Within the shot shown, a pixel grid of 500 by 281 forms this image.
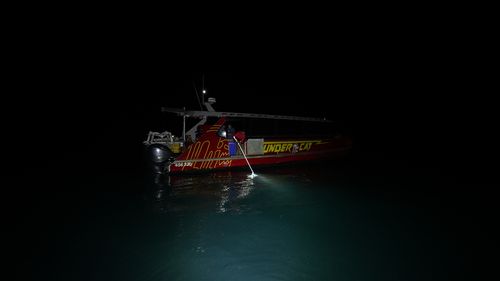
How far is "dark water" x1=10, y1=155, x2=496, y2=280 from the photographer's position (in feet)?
15.3

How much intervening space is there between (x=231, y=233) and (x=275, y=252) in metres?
1.17

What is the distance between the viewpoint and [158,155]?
10.4 m

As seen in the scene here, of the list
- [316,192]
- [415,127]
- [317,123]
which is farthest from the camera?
A: [415,127]

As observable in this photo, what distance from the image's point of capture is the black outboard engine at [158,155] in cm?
1035

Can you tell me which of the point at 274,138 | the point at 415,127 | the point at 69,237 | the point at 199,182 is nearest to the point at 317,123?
the point at 274,138

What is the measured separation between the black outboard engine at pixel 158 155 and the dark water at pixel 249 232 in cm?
67

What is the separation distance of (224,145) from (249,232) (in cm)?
600

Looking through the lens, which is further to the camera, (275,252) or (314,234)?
(314,234)

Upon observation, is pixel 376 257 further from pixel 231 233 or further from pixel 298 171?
pixel 298 171

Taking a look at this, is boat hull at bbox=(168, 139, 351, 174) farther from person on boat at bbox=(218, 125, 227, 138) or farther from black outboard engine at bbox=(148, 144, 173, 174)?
person on boat at bbox=(218, 125, 227, 138)

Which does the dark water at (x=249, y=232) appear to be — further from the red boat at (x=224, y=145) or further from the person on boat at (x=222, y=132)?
the person on boat at (x=222, y=132)

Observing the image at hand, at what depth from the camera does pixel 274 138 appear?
12984mm

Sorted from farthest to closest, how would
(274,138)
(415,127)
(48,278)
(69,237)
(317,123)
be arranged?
(415,127) < (317,123) < (274,138) < (69,237) < (48,278)

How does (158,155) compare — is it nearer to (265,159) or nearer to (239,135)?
(239,135)
